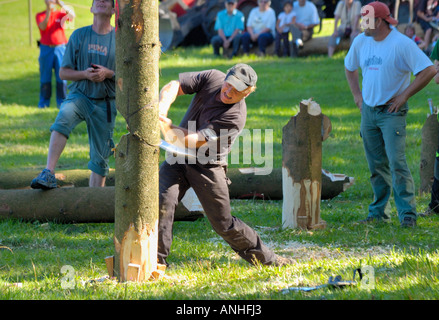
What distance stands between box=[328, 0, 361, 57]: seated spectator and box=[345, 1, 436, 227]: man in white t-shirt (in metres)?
11.2

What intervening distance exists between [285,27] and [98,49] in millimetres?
12363

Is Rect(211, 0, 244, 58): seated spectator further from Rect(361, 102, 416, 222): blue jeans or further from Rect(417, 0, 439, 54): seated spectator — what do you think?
Rect(361, 102, 416, 222): blue jeans

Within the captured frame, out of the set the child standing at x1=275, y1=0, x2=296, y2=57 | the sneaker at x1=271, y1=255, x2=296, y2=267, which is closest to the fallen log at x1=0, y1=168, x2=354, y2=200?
the sneaker at x1=271, y1=255, x2=296, y2=267

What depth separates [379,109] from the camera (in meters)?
6.69

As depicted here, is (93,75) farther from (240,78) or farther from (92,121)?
(240,78)

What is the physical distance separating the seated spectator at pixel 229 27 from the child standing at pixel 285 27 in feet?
3.93

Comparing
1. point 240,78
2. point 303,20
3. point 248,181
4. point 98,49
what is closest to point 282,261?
point 240,78

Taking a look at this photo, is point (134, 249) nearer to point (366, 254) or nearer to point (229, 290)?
point (229, 290)

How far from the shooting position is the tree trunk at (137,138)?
4.53 meters

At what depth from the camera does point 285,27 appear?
18672 millimetres

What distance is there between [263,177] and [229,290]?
332 cm

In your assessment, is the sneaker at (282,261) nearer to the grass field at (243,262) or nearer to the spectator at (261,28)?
the grass field at (243,262)

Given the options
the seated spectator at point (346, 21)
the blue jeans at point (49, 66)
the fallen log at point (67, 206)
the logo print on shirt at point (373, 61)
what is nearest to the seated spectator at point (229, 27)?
the seated spectator at point (346, 21)

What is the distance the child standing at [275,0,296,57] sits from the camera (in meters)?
18.6
